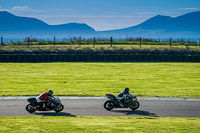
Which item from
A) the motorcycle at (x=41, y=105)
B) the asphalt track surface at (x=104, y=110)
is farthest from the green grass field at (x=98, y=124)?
the motorcycle at (x=41, y=105)

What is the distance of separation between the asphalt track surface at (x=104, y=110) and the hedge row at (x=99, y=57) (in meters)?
21.2

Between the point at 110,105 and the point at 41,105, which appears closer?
the point at 41,105

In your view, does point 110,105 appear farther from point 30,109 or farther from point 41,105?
point 30,109

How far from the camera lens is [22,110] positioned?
51.6 ft

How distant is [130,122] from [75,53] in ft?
93.9

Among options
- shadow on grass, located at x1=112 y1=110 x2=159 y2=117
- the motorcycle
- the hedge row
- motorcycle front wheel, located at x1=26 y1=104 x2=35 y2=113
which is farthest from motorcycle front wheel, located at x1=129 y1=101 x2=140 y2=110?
the hedge row

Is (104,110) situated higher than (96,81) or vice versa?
(96,81)

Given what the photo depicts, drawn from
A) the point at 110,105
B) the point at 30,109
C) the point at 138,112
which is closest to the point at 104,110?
the point at 110,105

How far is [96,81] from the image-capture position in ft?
82.4

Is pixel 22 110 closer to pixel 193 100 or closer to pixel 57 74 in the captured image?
pixel 193 100

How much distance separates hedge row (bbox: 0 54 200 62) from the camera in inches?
1533

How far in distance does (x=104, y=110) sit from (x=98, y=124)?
3456 mm

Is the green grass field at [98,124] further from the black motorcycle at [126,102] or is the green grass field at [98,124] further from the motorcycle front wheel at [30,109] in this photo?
the black motorcycle at [126,102]

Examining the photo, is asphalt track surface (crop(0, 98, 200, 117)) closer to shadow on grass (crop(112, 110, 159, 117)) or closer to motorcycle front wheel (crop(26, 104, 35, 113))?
shadow on grass (crop(112, 110, 159, 117))
